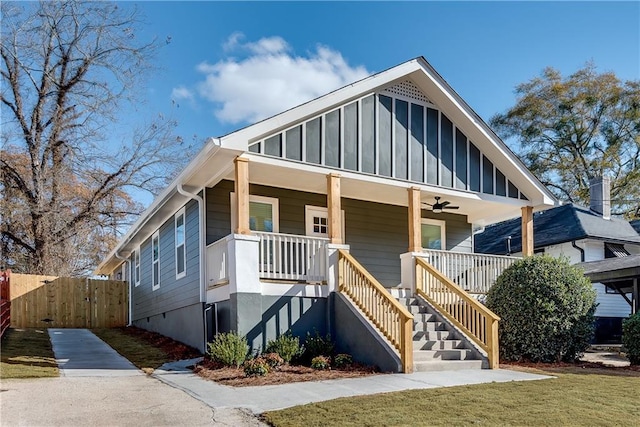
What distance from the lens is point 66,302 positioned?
63.6ft

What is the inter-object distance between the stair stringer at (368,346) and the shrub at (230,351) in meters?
1.87

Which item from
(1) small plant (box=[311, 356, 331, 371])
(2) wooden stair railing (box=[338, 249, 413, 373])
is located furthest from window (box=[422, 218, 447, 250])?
(1) small plant (box=[311, 356, 331, 371])

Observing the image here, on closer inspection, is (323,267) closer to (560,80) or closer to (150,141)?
(150,141)

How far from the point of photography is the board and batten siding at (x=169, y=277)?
38.5 feet

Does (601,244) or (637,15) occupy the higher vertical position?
(637,15)

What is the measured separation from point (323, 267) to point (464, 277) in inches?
158

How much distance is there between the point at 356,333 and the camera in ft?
30.7

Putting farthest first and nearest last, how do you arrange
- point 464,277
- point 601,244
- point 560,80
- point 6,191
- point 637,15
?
point 560,80 → point 6,191 → point 601,244 → point 637,15 → point 464,277

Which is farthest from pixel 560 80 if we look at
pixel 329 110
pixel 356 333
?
pixel 356 333

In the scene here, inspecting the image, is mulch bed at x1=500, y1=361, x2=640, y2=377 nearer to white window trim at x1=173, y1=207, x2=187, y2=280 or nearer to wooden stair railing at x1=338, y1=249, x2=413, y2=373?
wooden stair railing at x1=338, y1=249, x2=413, y2=373

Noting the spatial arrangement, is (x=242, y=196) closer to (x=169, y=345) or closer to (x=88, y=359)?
(x=88, y=359)

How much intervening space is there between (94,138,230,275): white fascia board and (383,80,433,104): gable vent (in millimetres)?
4437

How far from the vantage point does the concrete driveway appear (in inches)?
214

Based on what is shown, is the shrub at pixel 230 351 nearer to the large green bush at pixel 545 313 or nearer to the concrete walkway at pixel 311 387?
the concrete walkway at pixel 311 387
